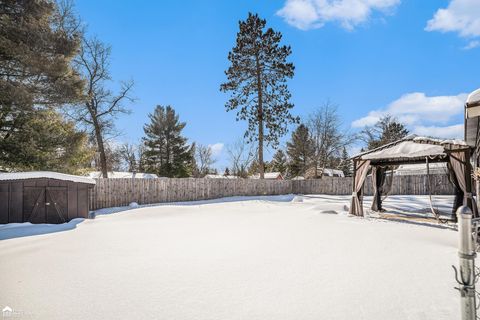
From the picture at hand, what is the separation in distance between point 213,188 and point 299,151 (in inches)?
810

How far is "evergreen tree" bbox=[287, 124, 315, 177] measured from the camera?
36.3m

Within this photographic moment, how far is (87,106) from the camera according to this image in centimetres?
1962

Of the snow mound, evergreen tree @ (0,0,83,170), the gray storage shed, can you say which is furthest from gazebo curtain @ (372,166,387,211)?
evergreen tree @ (0,0,83,170)

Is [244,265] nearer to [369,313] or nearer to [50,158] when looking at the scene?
[369,313]

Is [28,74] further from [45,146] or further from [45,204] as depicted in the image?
[45,204]

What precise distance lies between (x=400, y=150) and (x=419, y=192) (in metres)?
14.1

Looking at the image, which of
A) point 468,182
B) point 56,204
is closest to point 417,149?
point 468,182

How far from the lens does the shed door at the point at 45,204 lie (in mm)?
9789

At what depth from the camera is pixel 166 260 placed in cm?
500

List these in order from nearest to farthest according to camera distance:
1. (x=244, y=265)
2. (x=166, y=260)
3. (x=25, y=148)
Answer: (x=244, y=265)
(x=166, y=260)
(x=25, y=148)

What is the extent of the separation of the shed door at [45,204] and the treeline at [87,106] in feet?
9.17

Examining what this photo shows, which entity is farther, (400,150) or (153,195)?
(153,195)

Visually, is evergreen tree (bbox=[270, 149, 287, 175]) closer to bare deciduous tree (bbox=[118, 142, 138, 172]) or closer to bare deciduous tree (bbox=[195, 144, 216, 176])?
bare deciduous tree (bbox=[195, 144, 216, 176])

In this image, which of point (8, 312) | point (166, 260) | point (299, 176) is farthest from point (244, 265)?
point (299, 176)
